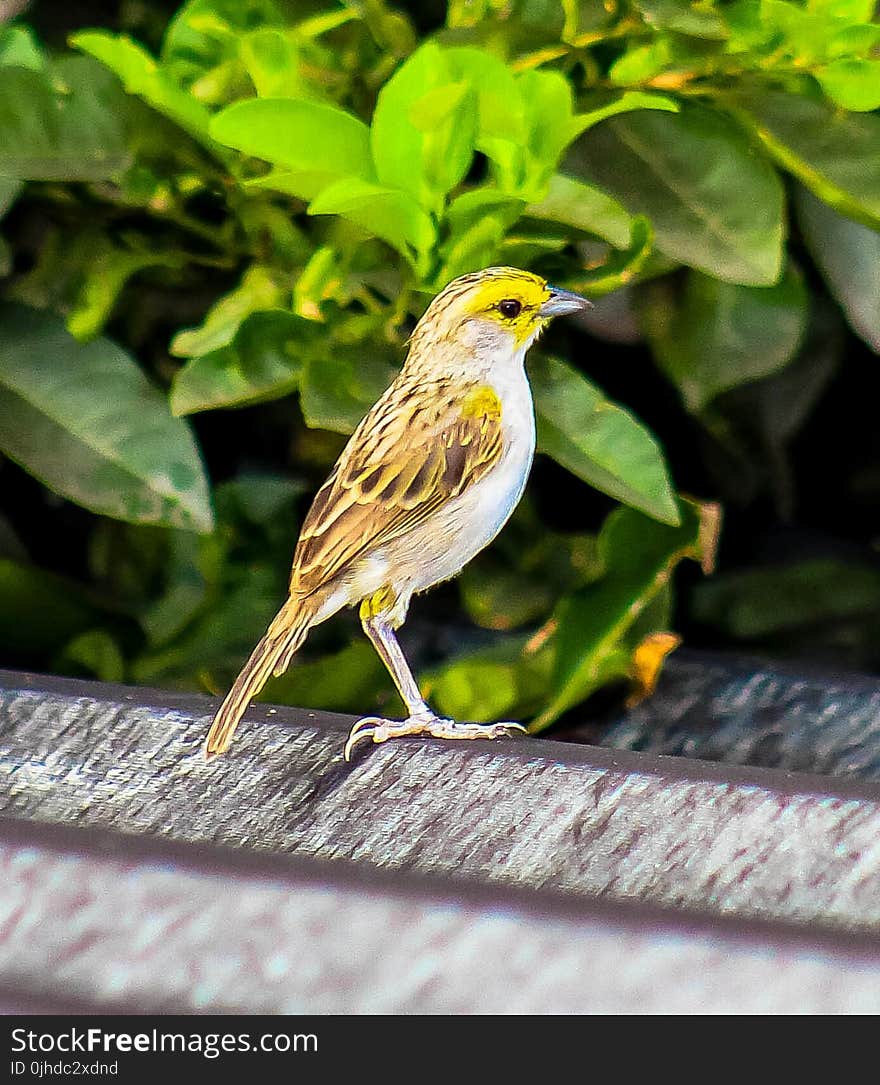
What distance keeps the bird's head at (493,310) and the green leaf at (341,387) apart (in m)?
0.08

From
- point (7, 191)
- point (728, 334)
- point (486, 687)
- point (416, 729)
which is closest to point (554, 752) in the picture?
point (416, 729)

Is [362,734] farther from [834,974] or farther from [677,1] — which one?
[677,1]

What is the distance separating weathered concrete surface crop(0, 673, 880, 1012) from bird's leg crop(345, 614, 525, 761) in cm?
4

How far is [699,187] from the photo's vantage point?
3.34ft

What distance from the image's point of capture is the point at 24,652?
47.9 inches

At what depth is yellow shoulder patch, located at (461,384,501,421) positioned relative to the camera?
0.86m

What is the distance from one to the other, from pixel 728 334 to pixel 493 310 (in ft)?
1.01

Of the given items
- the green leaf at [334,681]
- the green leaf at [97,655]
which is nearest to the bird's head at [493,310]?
the green leaf at [334,681]

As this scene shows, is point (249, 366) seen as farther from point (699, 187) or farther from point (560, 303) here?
point (699, 187)

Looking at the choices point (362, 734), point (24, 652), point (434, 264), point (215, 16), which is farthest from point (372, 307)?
point (24, 652)

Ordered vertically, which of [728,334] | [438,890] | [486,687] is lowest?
[438,890]

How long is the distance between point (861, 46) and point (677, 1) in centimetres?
13

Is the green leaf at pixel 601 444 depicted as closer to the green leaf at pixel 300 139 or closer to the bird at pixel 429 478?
the bird at pixel 429 478

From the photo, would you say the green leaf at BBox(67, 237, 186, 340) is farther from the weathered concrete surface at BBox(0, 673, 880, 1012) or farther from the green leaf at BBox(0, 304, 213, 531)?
the weathered concrete surface at BBox(0, 673, 880, 1012)
